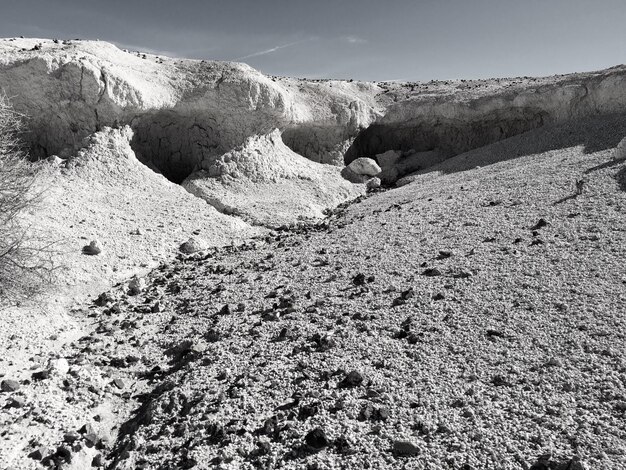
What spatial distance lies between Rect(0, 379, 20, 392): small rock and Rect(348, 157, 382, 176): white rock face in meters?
17.8

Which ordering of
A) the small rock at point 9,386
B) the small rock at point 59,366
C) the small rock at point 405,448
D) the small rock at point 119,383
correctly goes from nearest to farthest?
1. the small rock at point 405,448
2. the small rock at point 9,386
3. the small rock at point 59,366
4. the small rock at point 119,383

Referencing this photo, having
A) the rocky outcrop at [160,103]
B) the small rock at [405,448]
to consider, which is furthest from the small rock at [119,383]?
the rocky outcrop at [160,103]

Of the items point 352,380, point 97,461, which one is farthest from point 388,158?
point 97,461

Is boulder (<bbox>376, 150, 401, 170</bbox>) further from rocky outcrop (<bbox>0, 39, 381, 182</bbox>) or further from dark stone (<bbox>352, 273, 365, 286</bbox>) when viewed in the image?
dark stone (<bbox>352, 273, 365, 286</bbox>)

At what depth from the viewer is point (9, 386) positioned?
7.16 meters

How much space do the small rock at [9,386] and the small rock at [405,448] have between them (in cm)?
563

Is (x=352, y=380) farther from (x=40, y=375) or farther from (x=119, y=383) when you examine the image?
(x=40, y=375)

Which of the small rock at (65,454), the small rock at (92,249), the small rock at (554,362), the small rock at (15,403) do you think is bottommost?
the small rock at (65,454)

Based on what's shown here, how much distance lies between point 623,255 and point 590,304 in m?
2.15

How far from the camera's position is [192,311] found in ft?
33.8

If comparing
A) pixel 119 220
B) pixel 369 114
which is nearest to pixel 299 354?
pixel 119 220

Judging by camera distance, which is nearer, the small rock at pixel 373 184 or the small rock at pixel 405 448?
the small rock at pixel 405 448

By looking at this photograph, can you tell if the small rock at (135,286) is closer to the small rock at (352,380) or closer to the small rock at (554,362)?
the small rock at (352,380)

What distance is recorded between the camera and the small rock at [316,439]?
5.63 meters
